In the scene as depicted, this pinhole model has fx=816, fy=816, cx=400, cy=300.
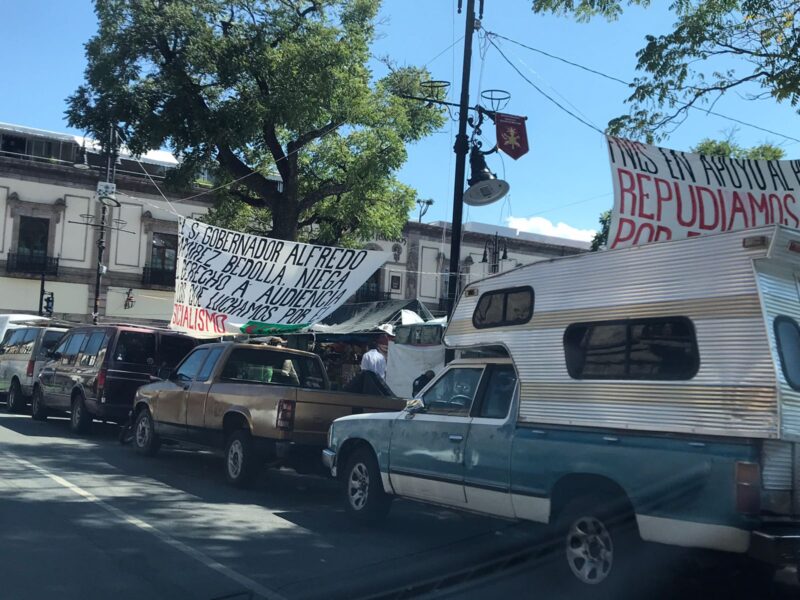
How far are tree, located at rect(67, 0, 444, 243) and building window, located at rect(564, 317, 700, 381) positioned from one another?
1223 centimetres

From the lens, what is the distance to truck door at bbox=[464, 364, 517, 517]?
6832mm

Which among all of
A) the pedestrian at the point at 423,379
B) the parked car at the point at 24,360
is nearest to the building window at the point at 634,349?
the pedestrian at the point at 423,379

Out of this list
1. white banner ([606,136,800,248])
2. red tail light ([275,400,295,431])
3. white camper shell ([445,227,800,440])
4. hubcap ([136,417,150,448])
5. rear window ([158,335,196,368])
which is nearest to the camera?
white camper shell ([445,227,800,440])

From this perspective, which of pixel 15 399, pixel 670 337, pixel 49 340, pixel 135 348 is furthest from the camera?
pixel 15 399

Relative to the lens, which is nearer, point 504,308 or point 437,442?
point 504,308

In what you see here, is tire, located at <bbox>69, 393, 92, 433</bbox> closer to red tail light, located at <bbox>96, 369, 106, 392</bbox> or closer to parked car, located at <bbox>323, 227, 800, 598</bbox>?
red tail light, located at <bbox>96, 369, 106, 392</bbox>

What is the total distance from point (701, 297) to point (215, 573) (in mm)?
4148

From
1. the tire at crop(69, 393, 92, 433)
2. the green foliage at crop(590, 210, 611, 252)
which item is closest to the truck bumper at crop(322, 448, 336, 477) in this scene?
the tire at crop(69, 393, 92, 433)

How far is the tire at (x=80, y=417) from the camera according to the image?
15047 millimetres

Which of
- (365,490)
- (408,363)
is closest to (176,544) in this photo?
(365,490)

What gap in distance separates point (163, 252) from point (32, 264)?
6083 mm

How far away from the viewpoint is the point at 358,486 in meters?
8.66

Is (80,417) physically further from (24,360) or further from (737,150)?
(737,150)

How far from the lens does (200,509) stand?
8742mm
